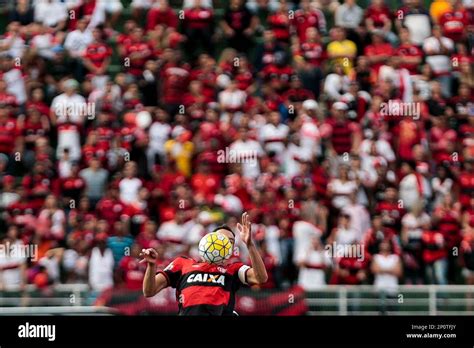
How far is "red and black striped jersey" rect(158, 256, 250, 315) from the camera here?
11.0m

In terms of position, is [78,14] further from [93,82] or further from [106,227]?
[106,227]

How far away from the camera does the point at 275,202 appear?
1755cm

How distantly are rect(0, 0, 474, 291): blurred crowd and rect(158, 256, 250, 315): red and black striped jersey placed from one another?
5071mm

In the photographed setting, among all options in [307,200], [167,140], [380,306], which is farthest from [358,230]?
[167,140]

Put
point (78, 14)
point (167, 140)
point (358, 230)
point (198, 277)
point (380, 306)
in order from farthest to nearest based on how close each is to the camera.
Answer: point (78, 14), point (167, 140), point (358, 230), point (380, 306), point (198, 277)

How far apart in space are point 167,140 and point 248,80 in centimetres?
159

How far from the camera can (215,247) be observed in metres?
10.9

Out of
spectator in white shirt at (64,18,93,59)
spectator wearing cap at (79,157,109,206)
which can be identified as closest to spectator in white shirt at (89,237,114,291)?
spectator wearing cap at (79,157,109,206)

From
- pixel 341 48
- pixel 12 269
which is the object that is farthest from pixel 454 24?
pixel 12 269

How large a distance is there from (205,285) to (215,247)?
38cm

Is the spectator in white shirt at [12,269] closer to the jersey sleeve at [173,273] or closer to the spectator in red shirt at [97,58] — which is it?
the spectator in red shirt at [97,58]

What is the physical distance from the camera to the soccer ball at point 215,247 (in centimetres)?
1086

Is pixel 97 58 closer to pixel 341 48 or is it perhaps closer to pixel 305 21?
pixel 305 21

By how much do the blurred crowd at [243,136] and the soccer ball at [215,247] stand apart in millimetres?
5329
